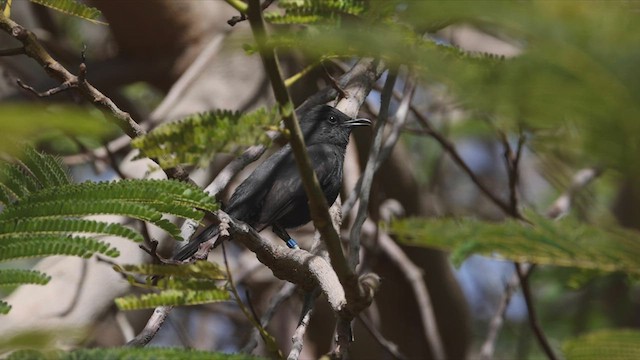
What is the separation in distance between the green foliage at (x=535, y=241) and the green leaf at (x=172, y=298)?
594 millimetres

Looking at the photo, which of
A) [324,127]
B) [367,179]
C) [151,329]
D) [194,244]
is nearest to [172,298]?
[151,329]

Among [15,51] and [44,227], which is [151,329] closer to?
[44,227]

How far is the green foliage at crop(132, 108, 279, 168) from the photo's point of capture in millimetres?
1559

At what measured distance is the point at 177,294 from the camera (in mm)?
1929

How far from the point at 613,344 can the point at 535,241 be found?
12.5 inches

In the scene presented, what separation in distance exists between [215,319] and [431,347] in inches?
90.8

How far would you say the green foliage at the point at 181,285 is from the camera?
1882mm

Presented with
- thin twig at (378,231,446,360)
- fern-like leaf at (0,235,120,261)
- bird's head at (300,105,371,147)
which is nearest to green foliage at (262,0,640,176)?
fern-like leaf at (0,235,120,261)

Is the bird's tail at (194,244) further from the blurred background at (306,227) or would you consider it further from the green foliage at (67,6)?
the green foliage at (67,6)

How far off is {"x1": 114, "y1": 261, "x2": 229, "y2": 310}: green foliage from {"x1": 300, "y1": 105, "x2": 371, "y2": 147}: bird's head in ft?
11.1

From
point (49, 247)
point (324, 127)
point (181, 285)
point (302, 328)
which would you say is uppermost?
point (49, 247)

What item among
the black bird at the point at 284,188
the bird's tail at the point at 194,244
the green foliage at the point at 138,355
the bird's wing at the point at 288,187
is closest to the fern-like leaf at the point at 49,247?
the green foliage at the point at 138,355

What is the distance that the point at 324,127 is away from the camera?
551cm

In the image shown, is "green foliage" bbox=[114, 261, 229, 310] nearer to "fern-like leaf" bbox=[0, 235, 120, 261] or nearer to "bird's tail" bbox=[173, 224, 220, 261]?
"fern-like leaf" bbox=[0, 235, 120, 261]
